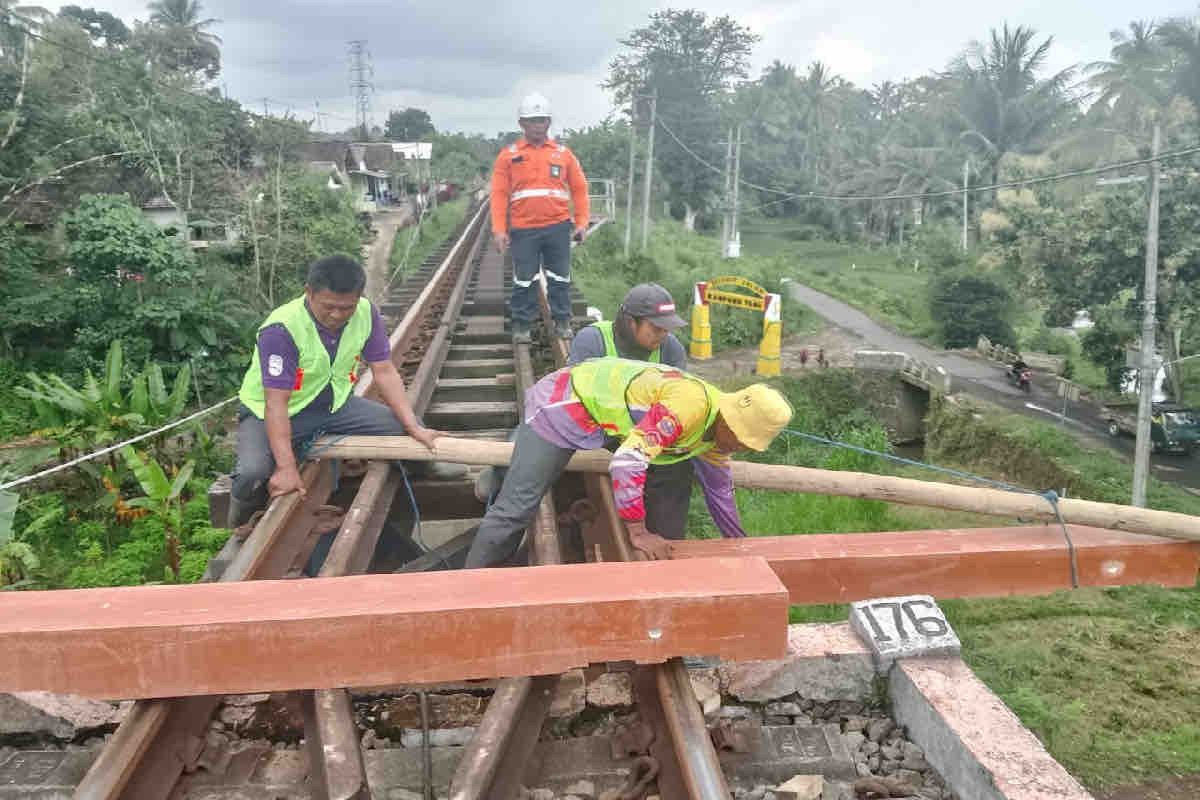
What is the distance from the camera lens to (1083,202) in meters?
17.3

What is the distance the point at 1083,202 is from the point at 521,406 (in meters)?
16.1

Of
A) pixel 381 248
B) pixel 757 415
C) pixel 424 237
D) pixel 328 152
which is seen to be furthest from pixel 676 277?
pixel 328 152

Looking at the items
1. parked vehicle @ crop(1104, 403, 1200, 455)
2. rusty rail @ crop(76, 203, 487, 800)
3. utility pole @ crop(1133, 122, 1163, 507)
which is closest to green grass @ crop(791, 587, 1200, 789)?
rusty rail @ crop(76, 203, 487, 800)

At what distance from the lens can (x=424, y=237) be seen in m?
30.2

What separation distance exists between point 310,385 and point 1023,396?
17942mm

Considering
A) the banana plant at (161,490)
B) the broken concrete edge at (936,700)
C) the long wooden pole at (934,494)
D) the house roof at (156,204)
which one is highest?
the house roof at (156,204)

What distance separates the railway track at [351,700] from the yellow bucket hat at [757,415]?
23.6 inches

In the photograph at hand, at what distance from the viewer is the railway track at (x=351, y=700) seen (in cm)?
207

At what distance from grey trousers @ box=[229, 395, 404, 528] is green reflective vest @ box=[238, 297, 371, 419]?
7cm

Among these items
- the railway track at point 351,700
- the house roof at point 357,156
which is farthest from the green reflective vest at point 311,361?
the house roof at point 357,156

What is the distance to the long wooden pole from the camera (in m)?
3.20

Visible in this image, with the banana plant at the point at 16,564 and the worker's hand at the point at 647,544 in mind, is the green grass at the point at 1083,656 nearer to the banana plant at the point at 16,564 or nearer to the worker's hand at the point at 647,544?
the worker's hand at the point at 647,544

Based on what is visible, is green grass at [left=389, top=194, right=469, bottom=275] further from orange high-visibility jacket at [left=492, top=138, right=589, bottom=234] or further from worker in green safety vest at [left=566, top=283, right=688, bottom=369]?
worker in green safety vest at [left=566, top=283, right=688, bottom=369]

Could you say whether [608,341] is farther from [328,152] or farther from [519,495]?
[328,152]
